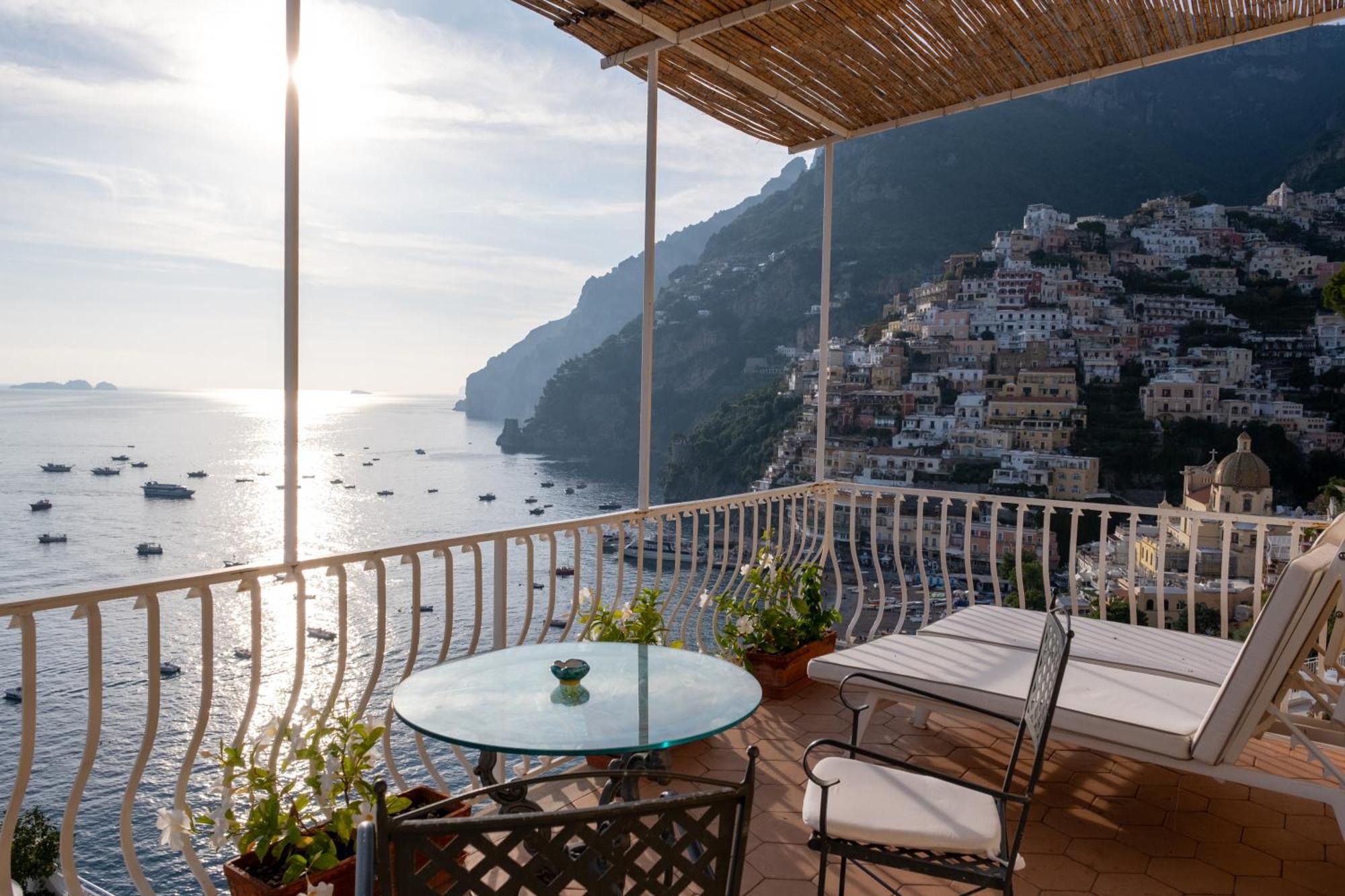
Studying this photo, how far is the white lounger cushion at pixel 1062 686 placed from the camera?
8.08ft

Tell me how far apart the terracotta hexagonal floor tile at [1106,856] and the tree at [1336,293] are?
6.63 meters

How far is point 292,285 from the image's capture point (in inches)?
94.1

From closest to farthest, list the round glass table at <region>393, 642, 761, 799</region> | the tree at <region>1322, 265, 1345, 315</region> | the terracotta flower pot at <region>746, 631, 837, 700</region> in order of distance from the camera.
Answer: the round glass table at <region>393, 642, 761, 799</region>
the terracotta flower pot at <region>746, 631, 837, 700</region>
the tree at <region>1322, 265, 1345, 315</region>

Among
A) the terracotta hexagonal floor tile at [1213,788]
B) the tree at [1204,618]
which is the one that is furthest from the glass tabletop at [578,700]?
the tree at [1204,618]

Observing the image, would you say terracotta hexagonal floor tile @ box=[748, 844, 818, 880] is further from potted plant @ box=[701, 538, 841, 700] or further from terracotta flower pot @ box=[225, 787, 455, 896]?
potted plant @ box=[701, 538, 841, 700]

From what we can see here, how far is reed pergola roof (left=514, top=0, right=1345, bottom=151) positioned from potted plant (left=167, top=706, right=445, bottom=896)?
2.80 metres

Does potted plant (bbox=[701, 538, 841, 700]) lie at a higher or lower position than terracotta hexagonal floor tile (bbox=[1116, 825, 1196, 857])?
higher

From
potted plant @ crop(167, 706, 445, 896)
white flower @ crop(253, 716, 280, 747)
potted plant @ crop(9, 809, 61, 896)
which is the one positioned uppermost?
white flower @ crop(253, 716, 280, 747)

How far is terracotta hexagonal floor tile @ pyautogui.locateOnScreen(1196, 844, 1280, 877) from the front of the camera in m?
2.46

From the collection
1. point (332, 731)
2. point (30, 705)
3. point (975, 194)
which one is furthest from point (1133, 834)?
point (975, 194)

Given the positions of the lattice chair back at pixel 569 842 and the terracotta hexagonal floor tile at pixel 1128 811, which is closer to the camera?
the lattice chair back at pixel 569 842

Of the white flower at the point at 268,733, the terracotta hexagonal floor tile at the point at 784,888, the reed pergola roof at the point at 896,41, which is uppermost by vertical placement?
the reed pergola roof at the point at 896,41

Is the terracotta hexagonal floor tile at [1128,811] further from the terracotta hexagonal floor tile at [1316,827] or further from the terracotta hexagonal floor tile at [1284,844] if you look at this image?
the terracotta hexagonal floor tile at [1316,827]

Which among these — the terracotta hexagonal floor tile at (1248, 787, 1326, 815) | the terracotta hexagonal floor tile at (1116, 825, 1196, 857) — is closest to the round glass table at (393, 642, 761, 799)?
the terracotta hexagonal floor tile at (1116, 825, 1196, 857)
